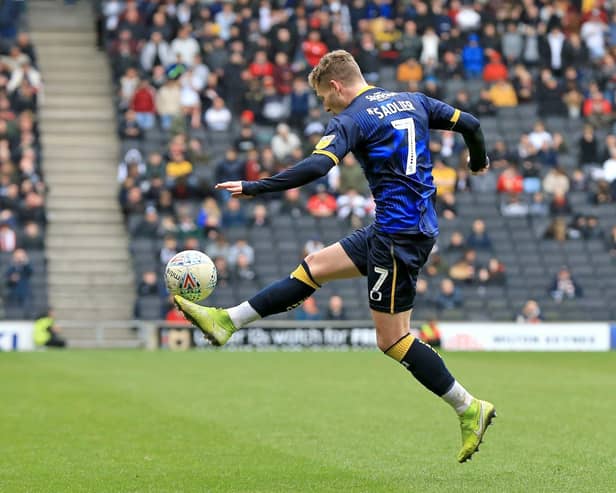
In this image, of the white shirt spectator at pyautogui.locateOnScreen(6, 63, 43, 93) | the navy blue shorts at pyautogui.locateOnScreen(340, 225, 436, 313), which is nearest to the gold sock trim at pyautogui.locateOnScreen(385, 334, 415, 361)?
the navy blue shorts at pyautogui.locateOnScreen(340, 225, 436, 313)

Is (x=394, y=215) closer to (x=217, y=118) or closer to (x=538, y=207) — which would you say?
(x=538, y=207)

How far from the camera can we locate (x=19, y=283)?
23344mm

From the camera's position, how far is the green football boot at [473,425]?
7.82 metres

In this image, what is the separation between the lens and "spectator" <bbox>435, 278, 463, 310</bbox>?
2381 centimetres

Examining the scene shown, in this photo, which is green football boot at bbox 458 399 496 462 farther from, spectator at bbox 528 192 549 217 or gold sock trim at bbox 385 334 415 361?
spectator at bbox 528 192 549 217

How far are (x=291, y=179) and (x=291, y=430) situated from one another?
3.64 metres

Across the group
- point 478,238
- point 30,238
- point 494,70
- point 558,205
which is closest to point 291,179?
point 30,238

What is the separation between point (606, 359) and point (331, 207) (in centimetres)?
683

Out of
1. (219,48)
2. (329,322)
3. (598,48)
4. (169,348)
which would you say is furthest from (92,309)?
(598,48)

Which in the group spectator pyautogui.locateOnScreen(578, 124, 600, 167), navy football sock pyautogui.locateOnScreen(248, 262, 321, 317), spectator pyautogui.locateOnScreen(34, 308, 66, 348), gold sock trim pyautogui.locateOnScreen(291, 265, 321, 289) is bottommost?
spectator pyautogui.locateOnScreen(34, 308, 66, 348)

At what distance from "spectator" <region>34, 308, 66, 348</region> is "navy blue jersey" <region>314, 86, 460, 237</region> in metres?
15.5

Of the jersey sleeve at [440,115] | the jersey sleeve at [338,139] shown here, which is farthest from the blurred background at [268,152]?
the jersey sleeve at [338,139]

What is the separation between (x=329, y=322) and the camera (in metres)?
23.1

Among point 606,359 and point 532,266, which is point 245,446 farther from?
point 532,266
